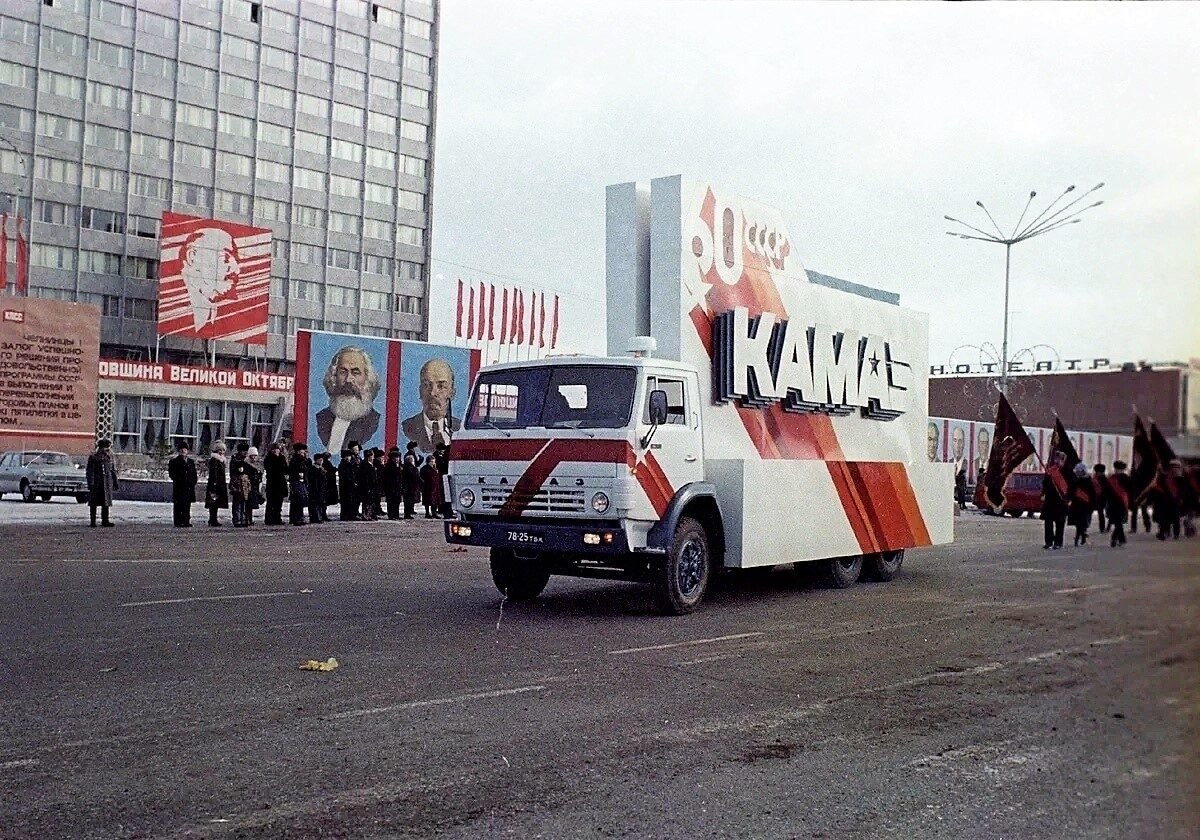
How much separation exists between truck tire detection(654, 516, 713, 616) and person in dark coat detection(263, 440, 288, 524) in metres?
Result: 14.7

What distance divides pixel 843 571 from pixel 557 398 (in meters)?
3.33

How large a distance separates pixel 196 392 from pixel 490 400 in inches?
2057

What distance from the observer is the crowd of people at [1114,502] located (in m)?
1.23

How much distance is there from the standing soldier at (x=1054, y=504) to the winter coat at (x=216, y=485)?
73.9ft

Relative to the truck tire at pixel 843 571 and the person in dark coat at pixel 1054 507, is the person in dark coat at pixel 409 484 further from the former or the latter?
the person in dark coat at pixel 1054 507

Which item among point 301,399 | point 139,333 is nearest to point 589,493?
point 301,399

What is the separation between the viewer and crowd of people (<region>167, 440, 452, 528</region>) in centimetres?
2183

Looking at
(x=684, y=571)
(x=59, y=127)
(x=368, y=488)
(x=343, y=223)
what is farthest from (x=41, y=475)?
(x=343, y=223)

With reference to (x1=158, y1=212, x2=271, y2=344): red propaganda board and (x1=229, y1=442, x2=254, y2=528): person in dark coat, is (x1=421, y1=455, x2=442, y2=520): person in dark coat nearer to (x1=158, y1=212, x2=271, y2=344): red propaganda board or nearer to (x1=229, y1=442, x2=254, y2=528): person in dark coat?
(x1=229, y1=442, x2=254, y2=528): person in dark coat

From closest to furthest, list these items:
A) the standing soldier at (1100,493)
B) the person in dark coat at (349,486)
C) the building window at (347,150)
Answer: the standing soldier at (1100,493) → the person in dark coat at (349,486) → the building window at (347,150)

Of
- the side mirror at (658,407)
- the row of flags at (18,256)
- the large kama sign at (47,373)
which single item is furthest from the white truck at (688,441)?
the row of flags at (18,256)

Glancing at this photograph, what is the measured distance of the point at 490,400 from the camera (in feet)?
32.5

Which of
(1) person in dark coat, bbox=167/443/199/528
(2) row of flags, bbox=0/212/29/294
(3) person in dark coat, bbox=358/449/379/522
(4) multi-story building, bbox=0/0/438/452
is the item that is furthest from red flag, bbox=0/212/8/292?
(1) person in dark coat, bbox=167/443/199/528

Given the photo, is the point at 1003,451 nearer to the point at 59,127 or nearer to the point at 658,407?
the point at 658,407
